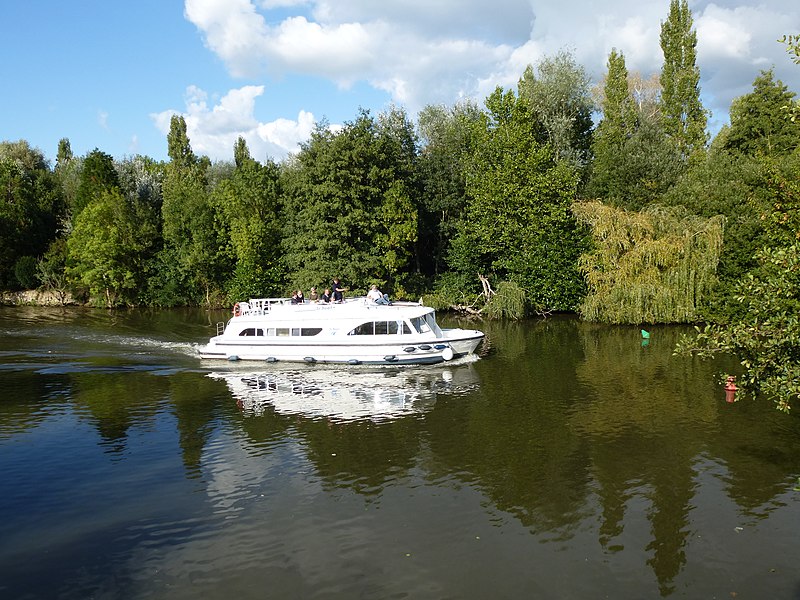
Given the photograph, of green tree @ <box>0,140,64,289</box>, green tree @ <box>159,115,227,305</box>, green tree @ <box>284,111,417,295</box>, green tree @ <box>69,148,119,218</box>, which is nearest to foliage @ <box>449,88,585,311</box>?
green tree @ <box>284,111,417,295</box>

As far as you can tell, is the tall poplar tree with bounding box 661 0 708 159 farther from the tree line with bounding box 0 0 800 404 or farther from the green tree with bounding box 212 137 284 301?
the green tree with bounding box 212 137 284 301

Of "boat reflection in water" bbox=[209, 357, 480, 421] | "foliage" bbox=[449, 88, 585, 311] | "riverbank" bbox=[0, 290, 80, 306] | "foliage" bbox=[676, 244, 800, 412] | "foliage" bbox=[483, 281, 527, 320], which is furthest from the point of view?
"riverbank" bbox=[0, 290, 80, 306]

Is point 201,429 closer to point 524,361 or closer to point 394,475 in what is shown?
point 394,475

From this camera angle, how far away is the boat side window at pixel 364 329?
29984 mm

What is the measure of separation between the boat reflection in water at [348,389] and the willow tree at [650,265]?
597 inches

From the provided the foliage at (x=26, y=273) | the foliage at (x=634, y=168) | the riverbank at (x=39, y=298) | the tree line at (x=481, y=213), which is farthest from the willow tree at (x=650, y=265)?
the foliage at (x=26, y=273)

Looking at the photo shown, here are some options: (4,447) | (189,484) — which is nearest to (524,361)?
(189,484)

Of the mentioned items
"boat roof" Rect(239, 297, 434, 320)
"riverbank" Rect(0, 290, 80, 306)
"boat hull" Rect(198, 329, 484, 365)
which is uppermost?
"riverbank" Rect(0, 290, 80, 306)

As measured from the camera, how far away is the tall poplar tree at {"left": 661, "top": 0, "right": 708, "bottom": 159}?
2474 inches

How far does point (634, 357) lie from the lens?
30969 mm

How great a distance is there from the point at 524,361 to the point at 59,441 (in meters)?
20.5

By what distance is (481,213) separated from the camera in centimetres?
4950

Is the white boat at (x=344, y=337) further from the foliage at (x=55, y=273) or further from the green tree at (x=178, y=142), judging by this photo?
the green tree at (x=178, y=142)

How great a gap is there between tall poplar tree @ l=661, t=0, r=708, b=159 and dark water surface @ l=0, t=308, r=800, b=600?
147ft
